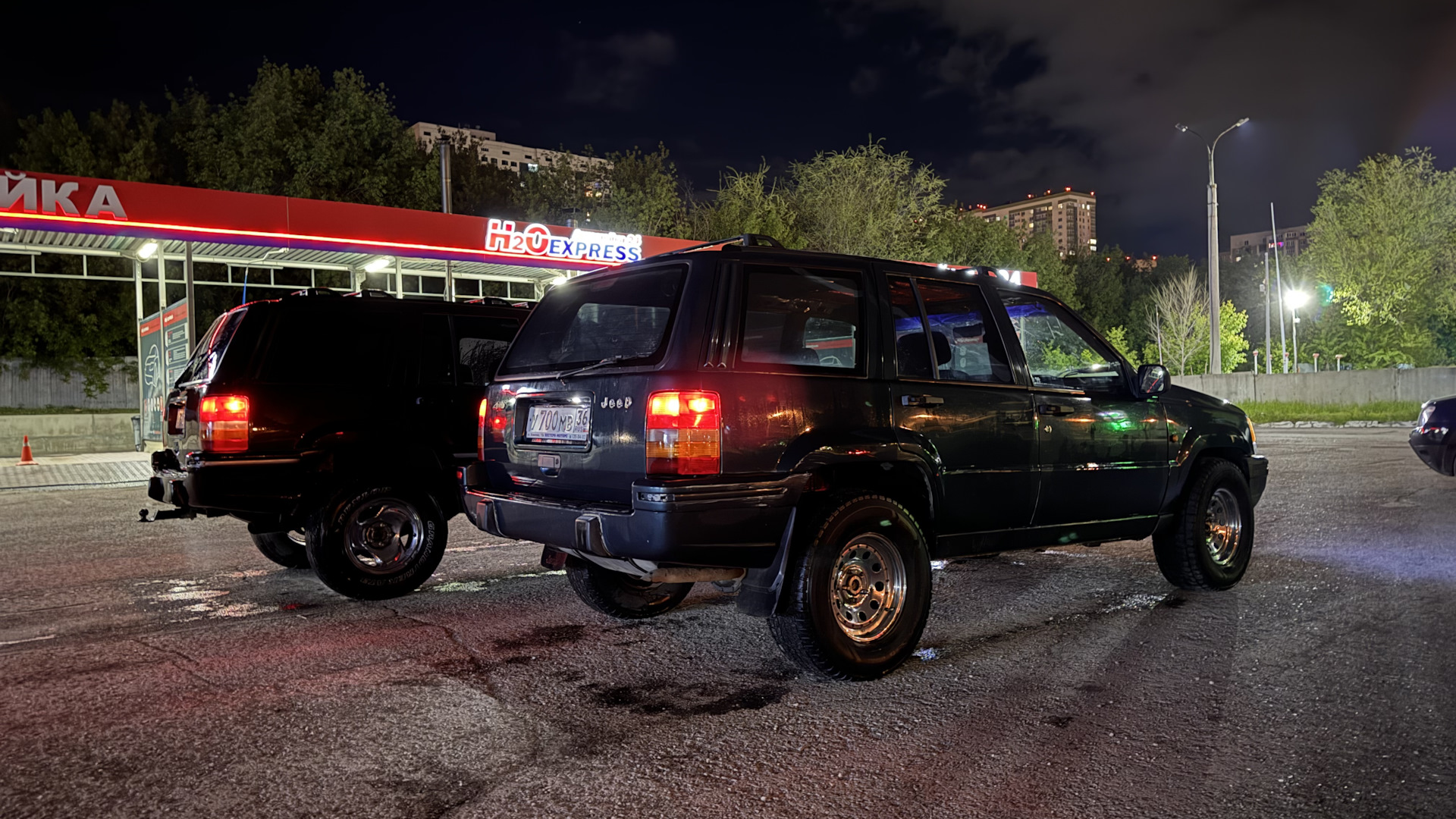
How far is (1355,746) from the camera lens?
353 cm

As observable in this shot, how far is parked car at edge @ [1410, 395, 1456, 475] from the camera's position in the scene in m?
11.2

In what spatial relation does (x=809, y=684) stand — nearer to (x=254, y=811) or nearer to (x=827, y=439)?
(x=827, y=439)

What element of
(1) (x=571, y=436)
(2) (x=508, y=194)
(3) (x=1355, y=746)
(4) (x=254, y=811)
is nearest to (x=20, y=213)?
(1) (x=571, y=436)

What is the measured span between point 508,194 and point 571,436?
4512 centimetres

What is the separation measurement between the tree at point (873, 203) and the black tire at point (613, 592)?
39.5 m

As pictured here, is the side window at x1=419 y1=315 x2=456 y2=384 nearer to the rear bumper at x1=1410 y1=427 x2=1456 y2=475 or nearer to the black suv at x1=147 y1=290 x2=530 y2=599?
the black suv at x1=147 y1=290 x2=530 y2=599

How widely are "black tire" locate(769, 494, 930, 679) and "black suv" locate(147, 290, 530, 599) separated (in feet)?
8.60

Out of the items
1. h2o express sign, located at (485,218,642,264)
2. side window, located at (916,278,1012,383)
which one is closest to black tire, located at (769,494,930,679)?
side window, located at (916,278,1012,383)

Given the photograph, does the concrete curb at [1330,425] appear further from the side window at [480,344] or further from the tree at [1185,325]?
the tree at [1185,325]

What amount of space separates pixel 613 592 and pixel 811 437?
1812mm

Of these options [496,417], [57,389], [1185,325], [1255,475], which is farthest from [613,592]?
[1185,325]

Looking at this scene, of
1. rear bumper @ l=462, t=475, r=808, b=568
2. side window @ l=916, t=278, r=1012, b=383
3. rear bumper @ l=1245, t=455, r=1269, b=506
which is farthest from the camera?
rear bumper @ l=1245, t=455, r=1269, b=506

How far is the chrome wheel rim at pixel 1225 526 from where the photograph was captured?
246 inches

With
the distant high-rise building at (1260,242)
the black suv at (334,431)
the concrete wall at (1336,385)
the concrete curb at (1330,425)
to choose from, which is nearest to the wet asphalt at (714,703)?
the black suv at (334,431)
